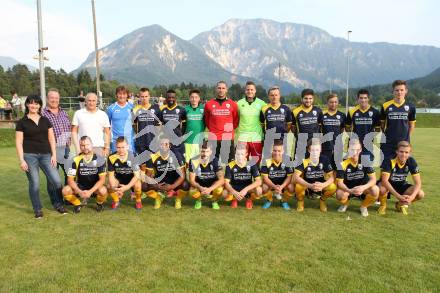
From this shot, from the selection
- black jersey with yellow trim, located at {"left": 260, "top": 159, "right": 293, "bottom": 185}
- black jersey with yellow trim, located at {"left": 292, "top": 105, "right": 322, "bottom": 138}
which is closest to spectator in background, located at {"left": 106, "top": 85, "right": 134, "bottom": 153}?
black jersey with yellow trim, located at {"left": 260, "top": 159, "right": 293, "bottom": 185}

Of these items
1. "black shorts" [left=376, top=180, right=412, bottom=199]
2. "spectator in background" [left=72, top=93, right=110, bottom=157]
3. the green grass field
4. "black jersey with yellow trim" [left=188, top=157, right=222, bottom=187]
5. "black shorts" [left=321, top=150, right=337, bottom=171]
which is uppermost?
"spectator in background" [left=72, top=93, right=110, bottom=157]

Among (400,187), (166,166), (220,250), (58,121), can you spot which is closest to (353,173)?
(400,187)

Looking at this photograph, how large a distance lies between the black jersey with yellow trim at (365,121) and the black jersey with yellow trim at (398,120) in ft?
0.78

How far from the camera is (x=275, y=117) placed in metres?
6.83

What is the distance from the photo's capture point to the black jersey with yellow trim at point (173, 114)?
7.11 meters

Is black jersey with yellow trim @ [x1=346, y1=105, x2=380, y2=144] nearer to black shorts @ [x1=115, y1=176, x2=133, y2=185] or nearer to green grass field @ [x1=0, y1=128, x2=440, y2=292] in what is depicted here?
green grass field @ [x1=0, y1=128, x2=440, y2=292]

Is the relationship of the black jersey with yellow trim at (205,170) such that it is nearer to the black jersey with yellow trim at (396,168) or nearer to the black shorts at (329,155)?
the black shorts at (329,155)

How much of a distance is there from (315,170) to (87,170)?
158 inches

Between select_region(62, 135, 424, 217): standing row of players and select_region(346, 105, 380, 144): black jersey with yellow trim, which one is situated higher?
select_region(346, 105, 380, 144): black jersey with yellow trim

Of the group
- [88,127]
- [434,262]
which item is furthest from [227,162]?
[434,262]

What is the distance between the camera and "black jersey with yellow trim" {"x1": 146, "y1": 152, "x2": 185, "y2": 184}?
6.69m

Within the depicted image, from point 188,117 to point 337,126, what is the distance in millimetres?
2927

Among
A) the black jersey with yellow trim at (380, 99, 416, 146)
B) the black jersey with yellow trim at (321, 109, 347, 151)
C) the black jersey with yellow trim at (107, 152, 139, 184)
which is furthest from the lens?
the black jersey with yellow trim at (321, 109, 347, 151)

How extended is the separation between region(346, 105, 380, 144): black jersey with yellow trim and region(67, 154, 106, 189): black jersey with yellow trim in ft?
15.8
